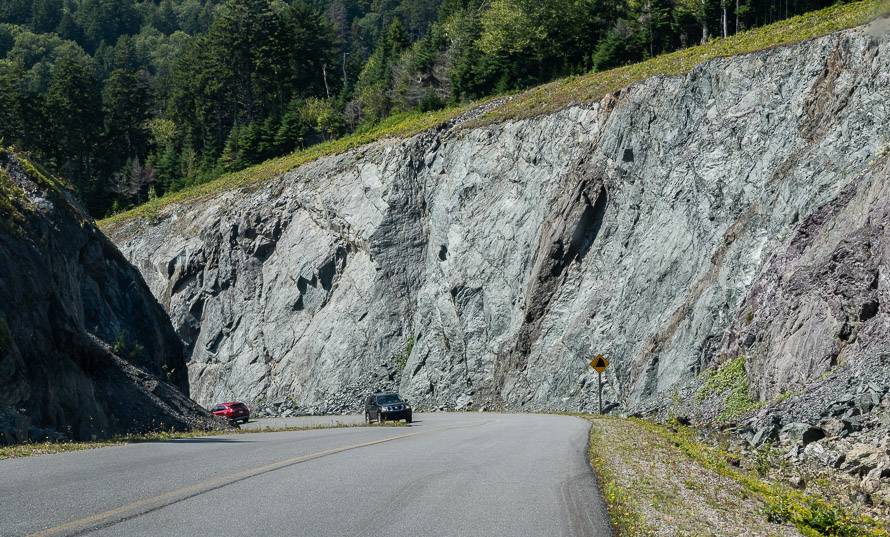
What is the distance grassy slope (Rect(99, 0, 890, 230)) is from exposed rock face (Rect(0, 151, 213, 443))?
22670mm

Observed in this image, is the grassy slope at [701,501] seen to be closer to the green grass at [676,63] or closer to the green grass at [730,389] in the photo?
the green grass at [730,389]

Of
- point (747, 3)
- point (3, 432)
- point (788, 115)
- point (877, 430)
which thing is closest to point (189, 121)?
point (747, 3)

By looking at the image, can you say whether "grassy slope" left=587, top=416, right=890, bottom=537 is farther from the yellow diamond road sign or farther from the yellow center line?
the yellow diamond road sign

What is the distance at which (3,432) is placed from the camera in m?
16.0

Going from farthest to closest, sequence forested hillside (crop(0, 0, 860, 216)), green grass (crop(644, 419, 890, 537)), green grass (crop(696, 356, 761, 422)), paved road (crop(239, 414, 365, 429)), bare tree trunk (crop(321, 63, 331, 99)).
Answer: bare tree trunk (crop(321, 63, 331, 99)) → forested hillside (crop(0, 0, 860, 216)) → paved road (crop(239, 414, 365, 429)) → green grass (crop(696, 356, 761, 422)) → green grass (crop(644, 419, 890, 537))

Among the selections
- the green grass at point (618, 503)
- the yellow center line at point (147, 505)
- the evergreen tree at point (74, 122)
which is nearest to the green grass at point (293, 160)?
the evergreen tree at point (74, 122)

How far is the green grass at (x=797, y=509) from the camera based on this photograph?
921 centimetres

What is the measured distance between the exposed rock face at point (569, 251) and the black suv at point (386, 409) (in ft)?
26.6

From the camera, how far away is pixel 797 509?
952 cm

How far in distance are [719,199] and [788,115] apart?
411 cm

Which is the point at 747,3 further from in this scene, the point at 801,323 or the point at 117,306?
the point at 117,306

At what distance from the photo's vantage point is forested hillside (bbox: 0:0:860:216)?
6025 centimetres

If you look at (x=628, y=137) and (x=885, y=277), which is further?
(x=628, y=137)

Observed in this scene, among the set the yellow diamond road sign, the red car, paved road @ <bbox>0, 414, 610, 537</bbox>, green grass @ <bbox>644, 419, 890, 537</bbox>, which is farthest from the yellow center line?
the red car
